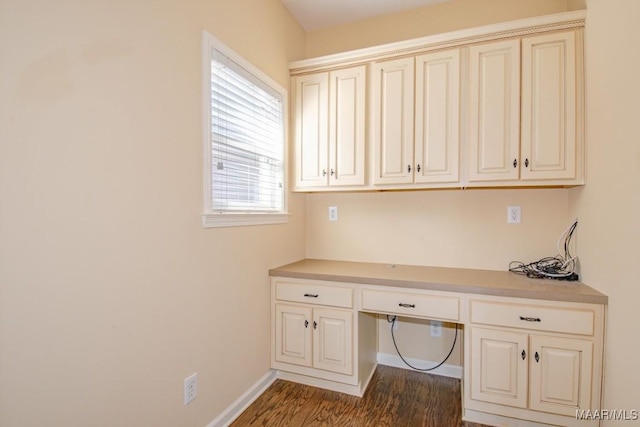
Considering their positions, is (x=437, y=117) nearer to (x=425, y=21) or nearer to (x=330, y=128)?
(x=330, y=128)

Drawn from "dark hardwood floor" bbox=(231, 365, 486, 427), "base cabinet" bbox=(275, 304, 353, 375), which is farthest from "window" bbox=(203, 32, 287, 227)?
"dark hardwood floor" bbox=(231, 365, 486, 427)

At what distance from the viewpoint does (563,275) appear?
192cm

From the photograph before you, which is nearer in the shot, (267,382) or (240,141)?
(240,141)

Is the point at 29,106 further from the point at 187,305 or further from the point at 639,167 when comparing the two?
the point at 639,167

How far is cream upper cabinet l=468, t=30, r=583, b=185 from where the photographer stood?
6.09 ft

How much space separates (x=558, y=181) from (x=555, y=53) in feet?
2.51

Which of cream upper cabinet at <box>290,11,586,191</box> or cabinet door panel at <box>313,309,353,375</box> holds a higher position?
cream upper cabinet at <box>290,11,586,191</box>

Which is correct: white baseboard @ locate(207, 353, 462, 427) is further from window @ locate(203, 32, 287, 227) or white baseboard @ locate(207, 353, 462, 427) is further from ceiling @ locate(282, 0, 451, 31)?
ceiling @ locate(282, 0, 451, 31)

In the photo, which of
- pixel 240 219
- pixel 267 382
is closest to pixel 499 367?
pixel 267 382

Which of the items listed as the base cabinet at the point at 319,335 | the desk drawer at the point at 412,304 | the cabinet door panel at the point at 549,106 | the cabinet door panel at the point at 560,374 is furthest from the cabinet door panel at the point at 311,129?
the cabinet door panel at the point at 560,374

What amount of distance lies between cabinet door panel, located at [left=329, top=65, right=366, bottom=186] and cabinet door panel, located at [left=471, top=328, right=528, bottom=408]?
4.22 feet

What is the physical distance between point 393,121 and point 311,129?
0.64m

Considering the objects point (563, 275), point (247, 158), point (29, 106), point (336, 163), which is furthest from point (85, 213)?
point (563, 275)

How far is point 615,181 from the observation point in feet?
4.97
